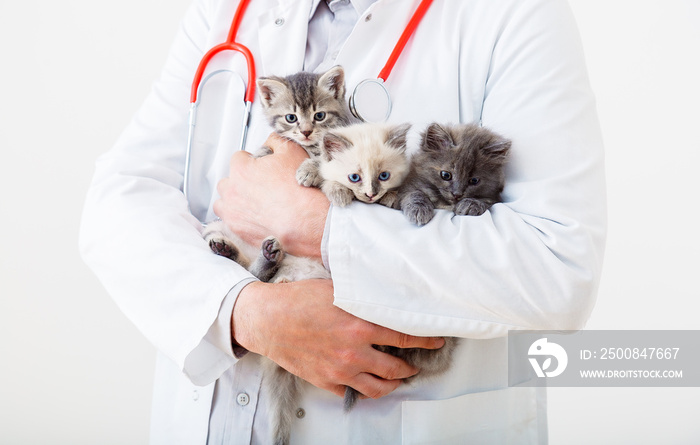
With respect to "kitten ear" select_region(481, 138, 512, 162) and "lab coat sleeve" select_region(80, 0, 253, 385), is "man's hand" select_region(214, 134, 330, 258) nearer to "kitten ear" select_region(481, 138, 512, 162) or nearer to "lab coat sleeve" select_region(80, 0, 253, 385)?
"lab coat sleeve" select_region(80, 0, 253, 385)

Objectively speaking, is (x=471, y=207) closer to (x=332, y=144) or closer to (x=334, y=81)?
(x=332, y=144)

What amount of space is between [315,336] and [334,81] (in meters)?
0.80

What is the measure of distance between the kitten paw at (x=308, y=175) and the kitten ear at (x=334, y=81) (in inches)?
10.3

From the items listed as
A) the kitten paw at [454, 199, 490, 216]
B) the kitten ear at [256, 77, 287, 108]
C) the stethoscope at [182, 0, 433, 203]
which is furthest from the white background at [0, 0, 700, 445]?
the kitten paw at [454, 199, 490, 216]

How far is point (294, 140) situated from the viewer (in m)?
1.86

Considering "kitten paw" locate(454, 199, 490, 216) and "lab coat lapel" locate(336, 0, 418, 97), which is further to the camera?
"lab coat lapel" locate(336, 0, 418, 97)

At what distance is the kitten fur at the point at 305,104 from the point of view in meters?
1.75

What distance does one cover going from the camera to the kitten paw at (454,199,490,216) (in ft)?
5.00

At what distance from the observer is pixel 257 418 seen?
158cm

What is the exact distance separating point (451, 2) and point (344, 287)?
37.3 inches

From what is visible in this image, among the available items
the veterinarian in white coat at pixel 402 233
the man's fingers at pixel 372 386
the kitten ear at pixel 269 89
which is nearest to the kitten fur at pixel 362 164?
the veterinarian in white coat at pixel 402 233

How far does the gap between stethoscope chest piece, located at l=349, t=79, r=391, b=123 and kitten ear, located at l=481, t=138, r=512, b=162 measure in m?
0.31

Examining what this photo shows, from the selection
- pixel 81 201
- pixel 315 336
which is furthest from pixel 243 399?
pixel 81 201

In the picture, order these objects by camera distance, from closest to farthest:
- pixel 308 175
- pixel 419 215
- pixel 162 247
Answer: pixel 419 215
pixel 162 247
pixel 308 175
